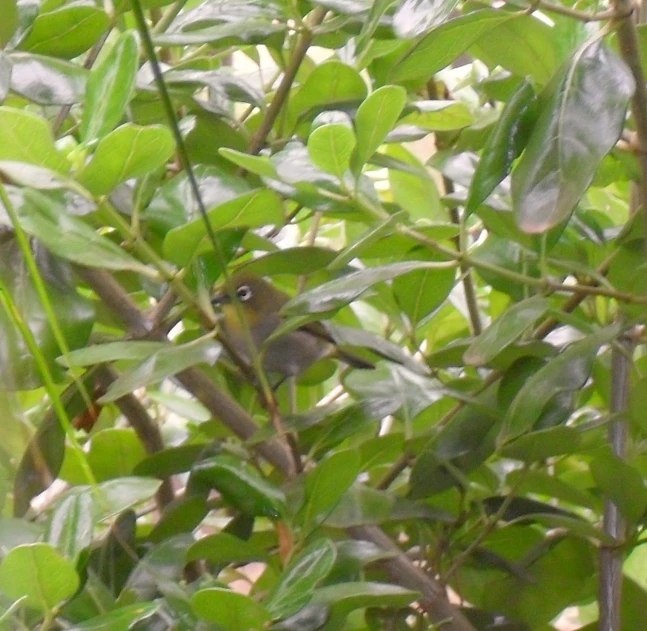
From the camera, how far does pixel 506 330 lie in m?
0.44

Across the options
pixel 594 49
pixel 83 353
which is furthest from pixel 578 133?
pixel 83 353

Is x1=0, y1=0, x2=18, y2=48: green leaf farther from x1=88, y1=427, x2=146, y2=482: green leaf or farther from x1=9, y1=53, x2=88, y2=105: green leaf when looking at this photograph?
x1=88, y1=427, x2=146, y2=482: green leaf

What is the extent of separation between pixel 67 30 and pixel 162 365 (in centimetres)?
22

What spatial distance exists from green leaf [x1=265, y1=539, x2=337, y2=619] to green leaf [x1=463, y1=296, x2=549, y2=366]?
13cm

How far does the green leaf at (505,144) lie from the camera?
1.36 feet

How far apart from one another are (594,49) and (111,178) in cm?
24

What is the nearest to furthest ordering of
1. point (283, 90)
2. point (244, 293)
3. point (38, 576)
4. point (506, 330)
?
1. point (38, 576)
2. point (506, 330)
3. point (283, 90)
4. point (244, 293)

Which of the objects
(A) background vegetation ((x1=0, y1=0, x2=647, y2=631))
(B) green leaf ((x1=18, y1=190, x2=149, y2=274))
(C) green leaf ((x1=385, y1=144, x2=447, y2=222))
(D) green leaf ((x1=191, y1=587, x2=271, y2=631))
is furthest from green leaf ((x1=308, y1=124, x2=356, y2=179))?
(C) green leaf ((x1=385, y1=144, x2=447, y2=222))

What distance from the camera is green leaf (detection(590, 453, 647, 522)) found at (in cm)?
49

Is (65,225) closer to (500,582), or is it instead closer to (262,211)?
(262,211)

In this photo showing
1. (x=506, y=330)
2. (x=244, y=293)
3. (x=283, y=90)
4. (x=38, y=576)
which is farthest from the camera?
(x=244, y=293)

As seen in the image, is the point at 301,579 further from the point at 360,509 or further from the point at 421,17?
the point at 421,17

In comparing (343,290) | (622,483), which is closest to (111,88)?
(343,290)

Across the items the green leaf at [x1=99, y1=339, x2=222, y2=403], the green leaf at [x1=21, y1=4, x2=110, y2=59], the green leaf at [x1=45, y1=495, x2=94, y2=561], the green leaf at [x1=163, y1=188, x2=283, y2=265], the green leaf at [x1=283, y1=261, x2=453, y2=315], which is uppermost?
the green leaf at [x1=21, y1=4, x2=110, y2=59]
